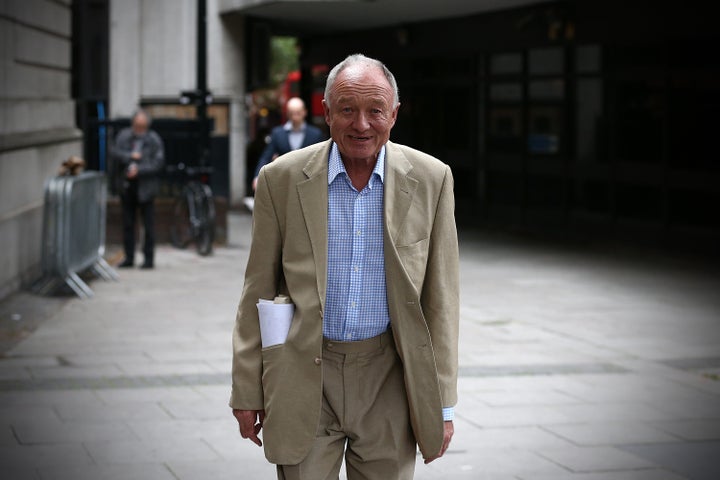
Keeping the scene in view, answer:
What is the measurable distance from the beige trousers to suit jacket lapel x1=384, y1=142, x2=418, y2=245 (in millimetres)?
312

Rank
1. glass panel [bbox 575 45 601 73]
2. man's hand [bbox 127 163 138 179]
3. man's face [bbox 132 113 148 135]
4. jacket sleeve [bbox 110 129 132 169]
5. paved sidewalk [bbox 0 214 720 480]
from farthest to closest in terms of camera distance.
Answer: glass panel [bbox 575 45 601 73] → man's face [bbox 132 113 148 135] → jacket sleeve [bbox 110 129 132 169] → man's hand [bbox 127 163 138 179] → paved sidewalk [bbox 0 214 720 480]

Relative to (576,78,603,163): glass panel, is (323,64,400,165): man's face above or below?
below

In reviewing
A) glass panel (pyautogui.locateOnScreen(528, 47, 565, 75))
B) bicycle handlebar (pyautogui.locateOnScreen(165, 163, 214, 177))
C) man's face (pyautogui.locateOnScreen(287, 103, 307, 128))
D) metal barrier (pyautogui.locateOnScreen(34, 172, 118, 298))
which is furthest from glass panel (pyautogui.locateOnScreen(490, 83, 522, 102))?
metal barrier (pyautogui.locateOnScreen(34, 172, 118, 298))

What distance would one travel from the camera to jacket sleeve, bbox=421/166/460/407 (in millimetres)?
3447

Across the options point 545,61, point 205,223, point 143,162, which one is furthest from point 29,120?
point 545,61

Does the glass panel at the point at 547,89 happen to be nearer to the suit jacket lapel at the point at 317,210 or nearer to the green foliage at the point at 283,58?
the suit jacket lapel at the point at 317,210

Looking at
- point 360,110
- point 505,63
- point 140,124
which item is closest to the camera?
point 360,110

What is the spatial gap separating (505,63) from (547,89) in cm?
127

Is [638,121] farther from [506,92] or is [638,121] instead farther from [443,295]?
[443,295]

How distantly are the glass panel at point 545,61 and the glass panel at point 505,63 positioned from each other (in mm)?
343

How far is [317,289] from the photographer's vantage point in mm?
3338

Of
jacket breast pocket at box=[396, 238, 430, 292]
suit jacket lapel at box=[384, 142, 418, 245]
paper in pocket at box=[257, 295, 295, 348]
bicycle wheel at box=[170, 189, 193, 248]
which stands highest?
suit jacket lapel at box=[384, 142, 418, 245]

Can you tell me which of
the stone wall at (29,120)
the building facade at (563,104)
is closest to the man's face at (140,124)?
the stone wall at (29,120)

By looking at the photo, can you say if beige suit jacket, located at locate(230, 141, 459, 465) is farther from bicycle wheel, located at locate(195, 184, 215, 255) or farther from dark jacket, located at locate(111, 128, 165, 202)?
bicycle wheel, located at locate(195, 184, 215, 255)
